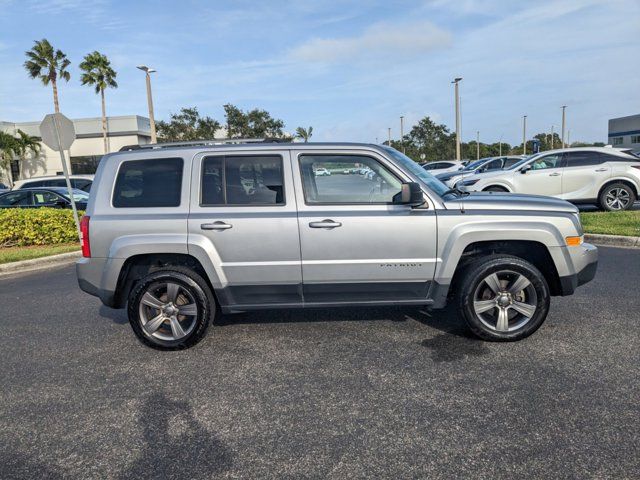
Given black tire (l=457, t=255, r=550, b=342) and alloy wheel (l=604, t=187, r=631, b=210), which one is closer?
black tire (l=457, t=255, r=550, b=342)

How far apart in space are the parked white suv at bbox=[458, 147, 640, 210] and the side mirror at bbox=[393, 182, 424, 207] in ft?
29.3

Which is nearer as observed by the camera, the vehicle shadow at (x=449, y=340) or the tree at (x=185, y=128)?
the vehicle shadow at (x=449, y=340)

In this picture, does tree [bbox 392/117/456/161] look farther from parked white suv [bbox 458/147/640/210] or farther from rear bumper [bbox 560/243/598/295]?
rear bumper [bbox 560/243/598/295]

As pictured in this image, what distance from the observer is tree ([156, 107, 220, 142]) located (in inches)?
1540

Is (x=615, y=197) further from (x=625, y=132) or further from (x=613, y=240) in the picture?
(x=625, y=132)

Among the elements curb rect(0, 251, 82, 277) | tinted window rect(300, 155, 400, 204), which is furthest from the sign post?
tinted window rect(300, 155, 400, 204)

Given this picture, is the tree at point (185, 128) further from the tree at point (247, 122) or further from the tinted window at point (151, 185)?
the tinted window at point (151, 185)

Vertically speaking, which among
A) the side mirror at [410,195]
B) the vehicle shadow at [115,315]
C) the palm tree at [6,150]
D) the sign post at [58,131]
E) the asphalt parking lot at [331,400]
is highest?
the palm tree at [6,150]

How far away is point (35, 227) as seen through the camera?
11.6 meters

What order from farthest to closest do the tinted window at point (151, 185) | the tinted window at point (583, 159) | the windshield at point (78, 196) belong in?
the windshield at point (78, 196) → the tinted window at point (583, 159) → the tinted window at point (151, 185)

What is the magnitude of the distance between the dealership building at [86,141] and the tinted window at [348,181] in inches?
1558

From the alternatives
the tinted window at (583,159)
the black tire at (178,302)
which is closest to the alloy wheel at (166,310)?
the black tire at (178,302)

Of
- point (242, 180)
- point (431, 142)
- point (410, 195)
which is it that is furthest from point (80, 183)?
point (431, 142)

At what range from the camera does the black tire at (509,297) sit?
166 inches
